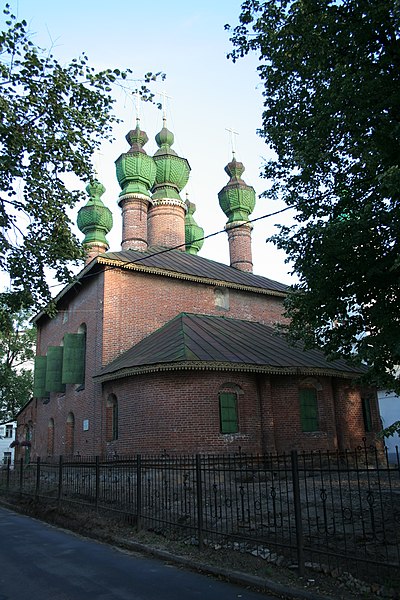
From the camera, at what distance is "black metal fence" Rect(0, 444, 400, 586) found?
5565 mm

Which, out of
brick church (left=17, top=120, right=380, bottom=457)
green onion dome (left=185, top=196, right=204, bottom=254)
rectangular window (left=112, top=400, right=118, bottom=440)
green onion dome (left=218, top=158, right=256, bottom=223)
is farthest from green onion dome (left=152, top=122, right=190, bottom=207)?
rectangular window (left=112, top=400, right=118, bottom=440)

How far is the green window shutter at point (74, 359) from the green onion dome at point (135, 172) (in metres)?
9.06

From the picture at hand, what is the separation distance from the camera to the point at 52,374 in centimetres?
2125

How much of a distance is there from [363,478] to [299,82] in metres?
9.41

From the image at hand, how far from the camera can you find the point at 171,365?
1459 cm

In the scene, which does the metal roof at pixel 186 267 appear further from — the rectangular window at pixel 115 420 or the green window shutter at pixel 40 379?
the green window shutter at pixel 40 379

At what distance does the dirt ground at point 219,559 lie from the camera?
196 inches

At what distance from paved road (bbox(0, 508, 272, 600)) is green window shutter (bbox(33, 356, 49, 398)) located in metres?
15.4

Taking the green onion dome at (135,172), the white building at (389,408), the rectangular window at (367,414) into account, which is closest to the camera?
the rectangular window at (367,414)

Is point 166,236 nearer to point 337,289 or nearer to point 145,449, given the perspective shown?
point 145,449

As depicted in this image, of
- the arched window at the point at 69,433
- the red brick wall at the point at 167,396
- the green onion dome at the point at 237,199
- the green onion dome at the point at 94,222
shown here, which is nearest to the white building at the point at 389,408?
the red brick wall at the point at 167,396

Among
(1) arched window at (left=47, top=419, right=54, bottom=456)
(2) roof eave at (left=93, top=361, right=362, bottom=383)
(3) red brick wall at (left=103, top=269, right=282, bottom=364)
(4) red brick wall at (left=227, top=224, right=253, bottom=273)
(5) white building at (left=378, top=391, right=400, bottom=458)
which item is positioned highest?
(4) red brick wall at (left=227, top=224, right=253, bottom=273)

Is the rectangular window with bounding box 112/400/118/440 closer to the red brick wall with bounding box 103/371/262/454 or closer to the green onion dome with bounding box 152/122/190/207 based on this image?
the red brick wall with bounding box 103/371/262/454

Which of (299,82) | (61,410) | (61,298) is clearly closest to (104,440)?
(61,410)
